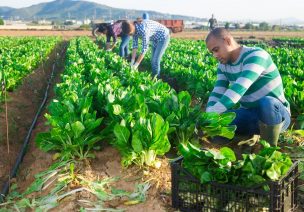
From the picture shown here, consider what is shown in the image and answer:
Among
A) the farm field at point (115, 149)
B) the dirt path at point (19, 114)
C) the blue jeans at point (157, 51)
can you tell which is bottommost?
the dirt path at point (19, 114)

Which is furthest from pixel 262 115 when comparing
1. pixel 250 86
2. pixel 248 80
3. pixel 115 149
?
pixel 115 149

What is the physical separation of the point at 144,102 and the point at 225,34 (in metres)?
1.15

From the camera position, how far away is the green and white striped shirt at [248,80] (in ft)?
13.5

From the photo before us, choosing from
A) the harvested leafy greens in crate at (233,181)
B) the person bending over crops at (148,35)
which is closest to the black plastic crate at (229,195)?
the harvested leafy greens in crate at (233,181)

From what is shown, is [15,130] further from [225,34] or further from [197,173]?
[197,173]

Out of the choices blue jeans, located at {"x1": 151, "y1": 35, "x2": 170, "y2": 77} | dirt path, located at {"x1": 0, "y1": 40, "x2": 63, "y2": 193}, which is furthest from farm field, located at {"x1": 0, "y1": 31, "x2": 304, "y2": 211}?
blue jeans, located at {"x1": 151, "y1": 35, "x2": 170, "y2": 77}

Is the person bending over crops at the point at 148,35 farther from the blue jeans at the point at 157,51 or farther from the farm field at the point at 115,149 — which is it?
the farm field at the point at 115,149

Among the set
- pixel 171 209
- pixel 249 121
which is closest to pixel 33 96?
pixel 249 121

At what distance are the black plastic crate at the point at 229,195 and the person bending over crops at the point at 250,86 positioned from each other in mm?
1222

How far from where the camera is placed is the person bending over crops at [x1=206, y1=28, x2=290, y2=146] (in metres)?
4.12

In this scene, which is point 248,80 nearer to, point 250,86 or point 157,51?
point 250,86

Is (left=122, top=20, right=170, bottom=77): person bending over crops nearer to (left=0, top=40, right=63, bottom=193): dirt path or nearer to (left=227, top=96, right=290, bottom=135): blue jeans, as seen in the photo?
(left=0, top=40, right=63, bottom=193): dirt path

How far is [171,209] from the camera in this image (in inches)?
127

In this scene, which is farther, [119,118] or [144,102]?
[144,102]
